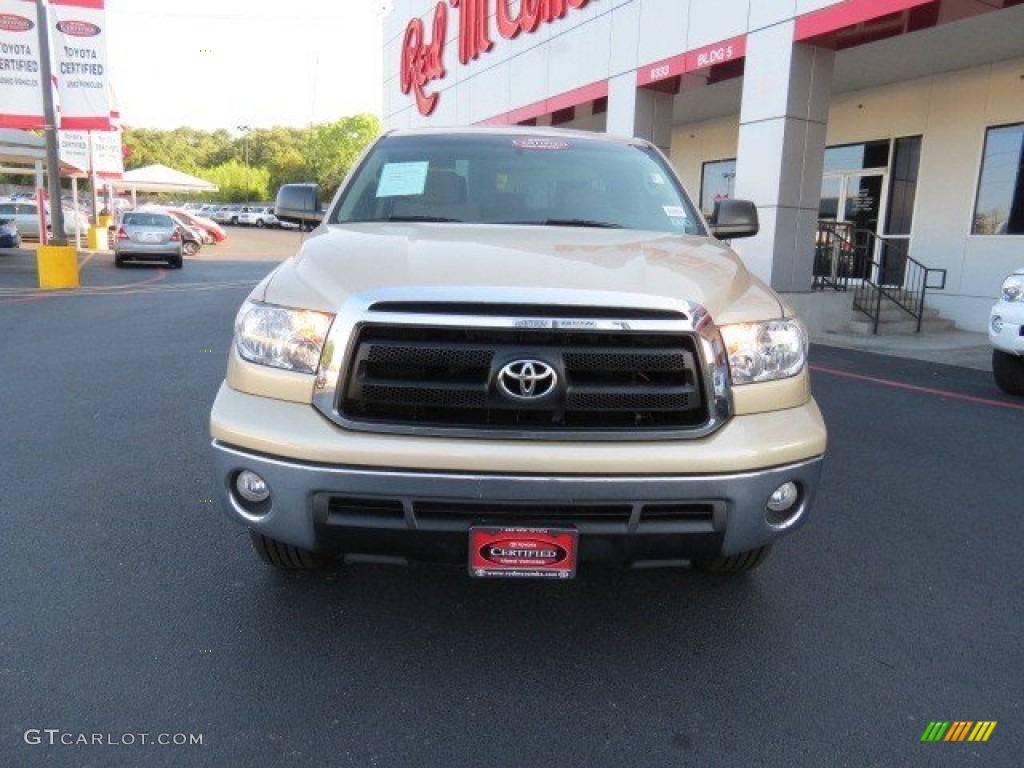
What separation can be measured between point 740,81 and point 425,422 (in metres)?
13.5

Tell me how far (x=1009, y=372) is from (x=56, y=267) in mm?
15779

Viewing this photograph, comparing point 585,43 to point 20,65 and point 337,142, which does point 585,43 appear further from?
point 337,142

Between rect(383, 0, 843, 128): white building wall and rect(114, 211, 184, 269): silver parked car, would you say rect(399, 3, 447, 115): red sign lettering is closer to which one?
rect(383, 0, 843, 128): white building wall

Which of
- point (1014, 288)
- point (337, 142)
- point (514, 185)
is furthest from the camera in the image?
point (337, 142)

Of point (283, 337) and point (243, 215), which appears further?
point (243, 215)

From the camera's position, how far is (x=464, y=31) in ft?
65.7

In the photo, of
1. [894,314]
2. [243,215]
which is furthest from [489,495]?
[243,215]

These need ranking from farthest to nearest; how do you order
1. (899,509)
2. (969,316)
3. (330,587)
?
(969,316) < (899,509) < (330,587)

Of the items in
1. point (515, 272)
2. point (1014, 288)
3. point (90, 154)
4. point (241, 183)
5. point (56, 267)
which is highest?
point (241, 183)

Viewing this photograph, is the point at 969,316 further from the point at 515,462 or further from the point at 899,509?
the point at 515,462

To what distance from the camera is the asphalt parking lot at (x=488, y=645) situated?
2207mm

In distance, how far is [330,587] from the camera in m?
3.05

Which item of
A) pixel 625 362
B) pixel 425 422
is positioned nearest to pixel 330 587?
pixel 425 422

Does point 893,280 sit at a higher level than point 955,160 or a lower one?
lower
